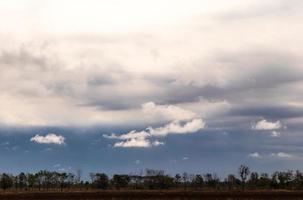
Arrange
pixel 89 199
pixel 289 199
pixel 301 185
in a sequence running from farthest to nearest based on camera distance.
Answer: pixel 301 185, pixel 89 199, pixel 289 199

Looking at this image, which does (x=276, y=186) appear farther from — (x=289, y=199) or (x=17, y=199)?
(x=17, y=199)

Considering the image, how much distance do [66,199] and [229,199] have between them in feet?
92.7

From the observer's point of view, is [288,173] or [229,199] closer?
[229,199]

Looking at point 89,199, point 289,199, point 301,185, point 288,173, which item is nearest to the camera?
point 289,199

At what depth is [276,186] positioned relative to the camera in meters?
188

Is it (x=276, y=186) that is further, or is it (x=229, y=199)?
(x=276, y=186)

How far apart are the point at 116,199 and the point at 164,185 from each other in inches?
4350

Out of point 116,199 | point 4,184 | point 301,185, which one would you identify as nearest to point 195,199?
point 116,199

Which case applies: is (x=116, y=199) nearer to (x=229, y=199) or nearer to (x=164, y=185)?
(x=229, y=199)

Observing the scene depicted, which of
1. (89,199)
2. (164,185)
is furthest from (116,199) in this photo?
(164,185)

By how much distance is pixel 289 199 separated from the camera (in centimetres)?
8112

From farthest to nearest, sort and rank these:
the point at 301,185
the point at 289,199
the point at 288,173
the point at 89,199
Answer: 1. the point at 288,173
2. the point at 301,185
3. the point at 89,199
4. the point at 289,199

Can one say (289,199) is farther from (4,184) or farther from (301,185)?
(4,184)

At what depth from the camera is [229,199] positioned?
85.0 m
